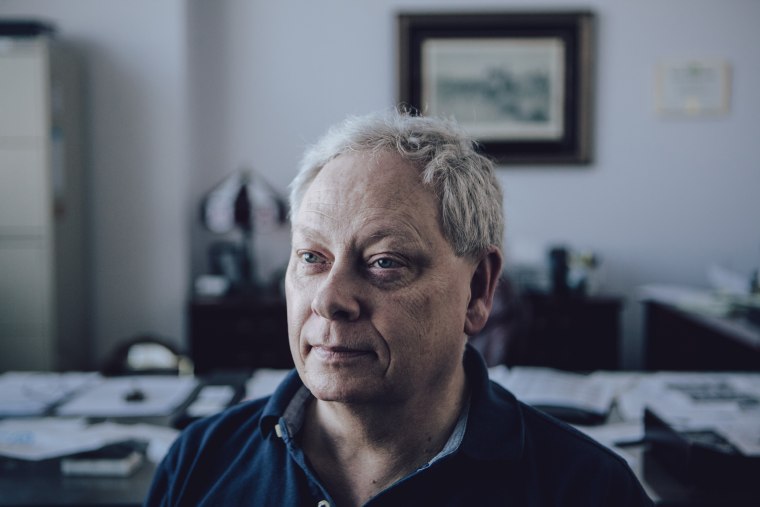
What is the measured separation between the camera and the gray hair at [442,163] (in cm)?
102

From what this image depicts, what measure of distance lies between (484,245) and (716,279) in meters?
2.69

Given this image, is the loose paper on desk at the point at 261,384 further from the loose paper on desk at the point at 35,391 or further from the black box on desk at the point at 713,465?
the black box on desk at the point at 713,465

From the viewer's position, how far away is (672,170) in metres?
3.97

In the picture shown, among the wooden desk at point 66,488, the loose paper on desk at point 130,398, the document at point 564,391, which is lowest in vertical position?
the wooden desk at point 66,488

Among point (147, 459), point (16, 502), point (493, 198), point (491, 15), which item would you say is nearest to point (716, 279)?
point (491, 15)

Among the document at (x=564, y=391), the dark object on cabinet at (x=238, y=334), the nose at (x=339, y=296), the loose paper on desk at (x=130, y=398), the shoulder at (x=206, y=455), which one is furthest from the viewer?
the dark object on cabinet at (x=238, y=334)

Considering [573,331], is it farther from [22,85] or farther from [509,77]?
[22,85]

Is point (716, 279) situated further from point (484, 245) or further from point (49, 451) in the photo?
point (49, 451)

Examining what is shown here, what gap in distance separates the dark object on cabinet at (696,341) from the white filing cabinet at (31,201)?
3.06 metres

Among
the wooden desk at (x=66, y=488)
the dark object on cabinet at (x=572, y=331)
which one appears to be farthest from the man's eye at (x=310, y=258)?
the dark object on cabinet at (x=572, y=331)

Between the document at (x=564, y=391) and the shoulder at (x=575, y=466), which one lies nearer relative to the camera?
the shoulder at (x=575, y=466)

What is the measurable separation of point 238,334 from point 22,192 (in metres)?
1.25

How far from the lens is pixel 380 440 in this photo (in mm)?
1031

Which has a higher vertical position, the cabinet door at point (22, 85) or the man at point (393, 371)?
the cabinet door at point (22, 85)
